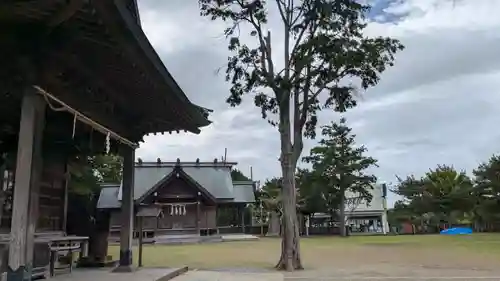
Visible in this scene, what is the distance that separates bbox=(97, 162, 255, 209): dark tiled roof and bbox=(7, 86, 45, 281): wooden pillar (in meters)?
25.5

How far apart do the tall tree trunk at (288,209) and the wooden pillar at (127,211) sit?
4.73 meters

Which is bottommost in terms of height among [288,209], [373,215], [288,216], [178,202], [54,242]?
[54,242]

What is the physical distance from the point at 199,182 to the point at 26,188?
27.9 meters

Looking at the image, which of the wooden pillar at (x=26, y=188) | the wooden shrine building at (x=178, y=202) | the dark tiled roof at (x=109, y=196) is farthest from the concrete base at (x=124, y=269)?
the dark tiled roof at (x=109, y=196)

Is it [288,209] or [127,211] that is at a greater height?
[288,209]

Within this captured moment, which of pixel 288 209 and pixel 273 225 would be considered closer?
pixel 288 209

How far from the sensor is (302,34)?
1351 centimetres

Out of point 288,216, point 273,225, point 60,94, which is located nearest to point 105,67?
point 60,94

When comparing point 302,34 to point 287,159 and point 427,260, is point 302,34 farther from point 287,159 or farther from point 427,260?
point 427,260

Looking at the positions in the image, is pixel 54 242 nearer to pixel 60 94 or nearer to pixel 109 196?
pixel 60 94

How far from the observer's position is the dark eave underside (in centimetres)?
449

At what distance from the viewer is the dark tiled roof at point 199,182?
31547 millimetres

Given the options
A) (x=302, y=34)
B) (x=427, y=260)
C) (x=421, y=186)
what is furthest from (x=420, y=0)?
(x=421, y=186)

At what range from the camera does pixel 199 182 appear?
3284 cm
